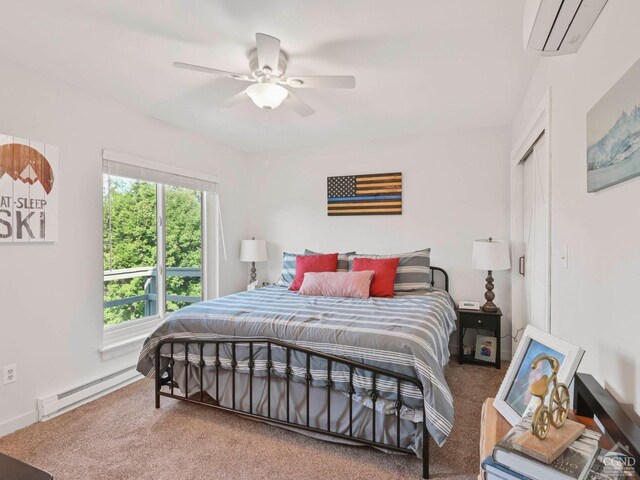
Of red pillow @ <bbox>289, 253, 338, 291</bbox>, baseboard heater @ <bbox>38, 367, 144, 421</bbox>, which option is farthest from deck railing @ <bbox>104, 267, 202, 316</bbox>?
red pillow @ <bbox>289, 253, 338, 291</bbox>

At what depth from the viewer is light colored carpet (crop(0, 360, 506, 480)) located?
1.83m

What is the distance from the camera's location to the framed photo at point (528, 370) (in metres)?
1.06

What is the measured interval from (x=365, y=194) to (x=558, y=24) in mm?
2790

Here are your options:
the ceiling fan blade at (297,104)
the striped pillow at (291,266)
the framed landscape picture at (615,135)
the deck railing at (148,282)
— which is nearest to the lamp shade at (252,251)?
the striped pillow at (291,266)

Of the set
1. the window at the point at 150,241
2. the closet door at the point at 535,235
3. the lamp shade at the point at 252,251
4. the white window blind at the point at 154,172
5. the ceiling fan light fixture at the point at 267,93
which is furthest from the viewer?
the lamp shade at the point at 252,251

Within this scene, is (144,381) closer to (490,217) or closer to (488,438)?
(488,438)

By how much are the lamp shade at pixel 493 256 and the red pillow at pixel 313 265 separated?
1.40 m

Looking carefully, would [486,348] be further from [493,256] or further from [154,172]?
[154,172]

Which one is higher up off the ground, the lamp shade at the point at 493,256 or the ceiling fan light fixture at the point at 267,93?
the ceiling fan light fixture at the point at 267,93

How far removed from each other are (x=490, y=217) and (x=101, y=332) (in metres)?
3.79

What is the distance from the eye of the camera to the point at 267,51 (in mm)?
1866

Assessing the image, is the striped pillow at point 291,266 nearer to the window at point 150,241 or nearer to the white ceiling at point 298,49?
the window at point 150,241

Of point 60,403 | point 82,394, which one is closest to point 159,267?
point 82,394

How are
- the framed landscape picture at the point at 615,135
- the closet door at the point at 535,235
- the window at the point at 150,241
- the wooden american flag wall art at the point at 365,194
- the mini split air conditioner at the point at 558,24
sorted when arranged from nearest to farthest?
the framed landscape picture at the point at 615,135, the mini split air conditioner at the point at 558,24, the closet door at the point at 535,235, the window at the point at 150,241, the wooden american flag wall art at the point at 365,194
